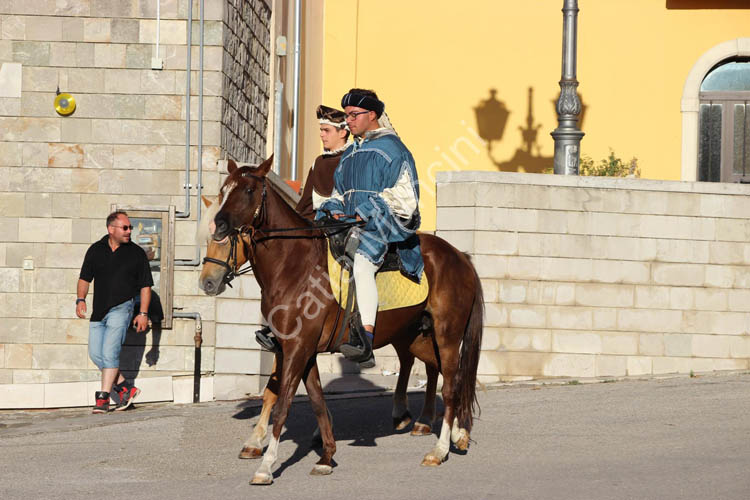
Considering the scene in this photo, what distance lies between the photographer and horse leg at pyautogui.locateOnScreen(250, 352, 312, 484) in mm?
7762

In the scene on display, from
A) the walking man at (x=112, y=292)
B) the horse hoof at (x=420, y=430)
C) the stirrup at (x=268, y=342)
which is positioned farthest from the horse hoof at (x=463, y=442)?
the walking man at (x=112, y=292)

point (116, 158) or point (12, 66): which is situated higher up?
point (12, 66)

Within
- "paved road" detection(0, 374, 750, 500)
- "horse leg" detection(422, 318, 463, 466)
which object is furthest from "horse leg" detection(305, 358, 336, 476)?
"horse leg" detection(422, 318, 463, 466)

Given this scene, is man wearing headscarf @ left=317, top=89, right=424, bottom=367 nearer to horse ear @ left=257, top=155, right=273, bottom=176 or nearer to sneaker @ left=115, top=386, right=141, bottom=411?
horse ear @ left=257, top=155, right=273, bottom=176

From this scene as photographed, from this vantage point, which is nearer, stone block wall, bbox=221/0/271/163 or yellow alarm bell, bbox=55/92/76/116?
yellow alarm bell, bbox=55/92/76/116

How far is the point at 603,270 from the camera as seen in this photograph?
13.5 metres

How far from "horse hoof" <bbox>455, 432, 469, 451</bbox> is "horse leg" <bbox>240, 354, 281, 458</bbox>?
146cm

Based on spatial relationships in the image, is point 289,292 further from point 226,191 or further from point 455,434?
point 455,434

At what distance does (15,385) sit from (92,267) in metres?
1.88

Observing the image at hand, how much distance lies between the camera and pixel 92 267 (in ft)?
39.3

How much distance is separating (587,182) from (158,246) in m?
4.97

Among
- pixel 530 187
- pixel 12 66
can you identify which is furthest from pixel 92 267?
pixel 530 187

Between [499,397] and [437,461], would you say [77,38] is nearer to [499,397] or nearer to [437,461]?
[499,397]

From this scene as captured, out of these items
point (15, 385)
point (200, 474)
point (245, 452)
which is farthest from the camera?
point (15, 385)
